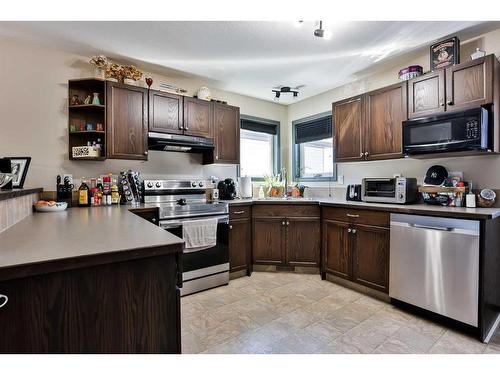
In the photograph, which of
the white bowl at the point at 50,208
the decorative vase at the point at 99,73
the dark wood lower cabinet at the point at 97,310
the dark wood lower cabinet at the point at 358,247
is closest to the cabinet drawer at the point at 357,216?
the dark wood lower cabinet at the point at 358,247

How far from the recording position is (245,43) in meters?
2.50

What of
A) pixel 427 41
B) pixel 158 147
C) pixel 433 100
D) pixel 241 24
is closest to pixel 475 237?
pixel 433 100

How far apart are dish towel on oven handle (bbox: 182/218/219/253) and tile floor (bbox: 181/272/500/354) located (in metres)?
0.49

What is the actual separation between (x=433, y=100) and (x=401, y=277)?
161 cm

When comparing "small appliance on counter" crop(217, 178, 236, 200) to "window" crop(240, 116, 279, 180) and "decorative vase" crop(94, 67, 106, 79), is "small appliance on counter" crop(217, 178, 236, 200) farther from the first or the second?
A: "decorative vase" crop(94, 67, 106, 79)

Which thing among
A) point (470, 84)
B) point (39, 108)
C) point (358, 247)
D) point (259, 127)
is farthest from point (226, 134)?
point (470, 84)

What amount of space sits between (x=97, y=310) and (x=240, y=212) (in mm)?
2287

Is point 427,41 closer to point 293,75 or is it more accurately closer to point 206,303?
point 293,75

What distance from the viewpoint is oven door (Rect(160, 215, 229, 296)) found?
266cm

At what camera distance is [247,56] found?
2.77 metres

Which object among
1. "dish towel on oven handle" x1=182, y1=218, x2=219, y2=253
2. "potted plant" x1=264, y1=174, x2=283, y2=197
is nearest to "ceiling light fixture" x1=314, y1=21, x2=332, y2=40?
"dish towel on oven handle" x1=182, y1=218, x2=219, y2=253

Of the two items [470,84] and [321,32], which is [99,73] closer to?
[321,32]

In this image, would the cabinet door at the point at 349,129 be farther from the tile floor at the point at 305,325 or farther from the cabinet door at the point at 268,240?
the tile floor at the point at 305,325

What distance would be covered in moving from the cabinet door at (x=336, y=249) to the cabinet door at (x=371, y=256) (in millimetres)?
91
